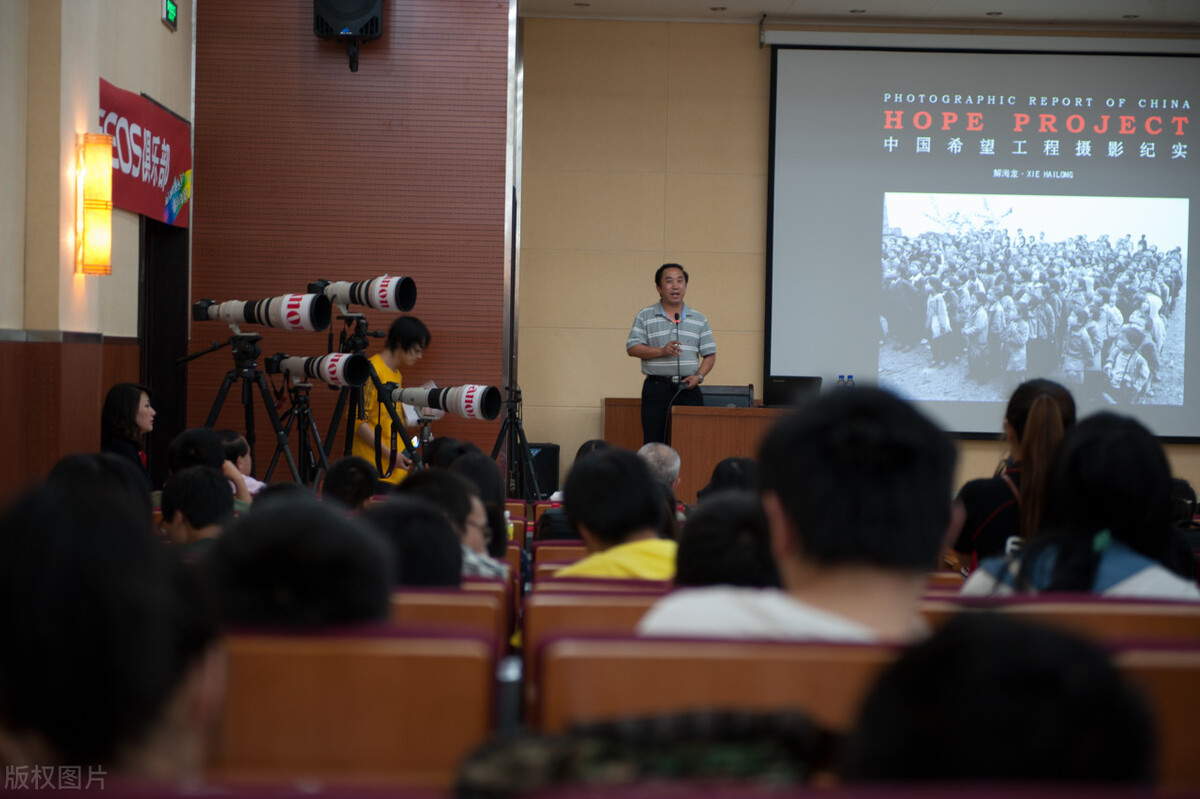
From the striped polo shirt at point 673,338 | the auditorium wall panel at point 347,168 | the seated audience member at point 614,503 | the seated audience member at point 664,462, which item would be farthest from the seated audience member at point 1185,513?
the auditorium wall panel at point 347,168

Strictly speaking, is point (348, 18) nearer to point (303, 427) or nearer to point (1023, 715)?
point (303, 427)

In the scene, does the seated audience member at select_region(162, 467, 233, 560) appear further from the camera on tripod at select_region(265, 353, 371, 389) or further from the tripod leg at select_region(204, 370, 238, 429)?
the tripod leg at select_region(204, 370, 238, 429)

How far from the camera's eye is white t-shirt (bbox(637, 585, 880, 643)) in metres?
1.11

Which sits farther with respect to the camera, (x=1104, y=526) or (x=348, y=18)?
(x=348, y=18)

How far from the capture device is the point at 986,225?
317 inches

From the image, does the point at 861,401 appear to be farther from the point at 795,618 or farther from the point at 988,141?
the point at 988,141

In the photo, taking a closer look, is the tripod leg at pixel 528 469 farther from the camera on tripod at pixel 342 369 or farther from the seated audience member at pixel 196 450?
the seated audience member at pixel 196 450

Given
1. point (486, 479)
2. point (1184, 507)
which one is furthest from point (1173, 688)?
point (1184, 507)

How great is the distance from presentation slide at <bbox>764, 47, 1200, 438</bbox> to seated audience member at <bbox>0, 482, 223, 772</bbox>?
24.6 ft

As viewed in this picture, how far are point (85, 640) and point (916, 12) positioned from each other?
8129 millimetres

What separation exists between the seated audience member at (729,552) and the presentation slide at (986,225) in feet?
21.4

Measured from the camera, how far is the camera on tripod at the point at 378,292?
16.0 ft

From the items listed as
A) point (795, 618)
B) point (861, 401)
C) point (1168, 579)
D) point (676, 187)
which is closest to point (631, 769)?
point (795, 618)

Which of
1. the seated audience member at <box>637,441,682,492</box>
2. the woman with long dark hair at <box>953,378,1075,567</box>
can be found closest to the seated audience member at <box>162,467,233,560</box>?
the seated audience member at <box>637,441,682,492</box>
